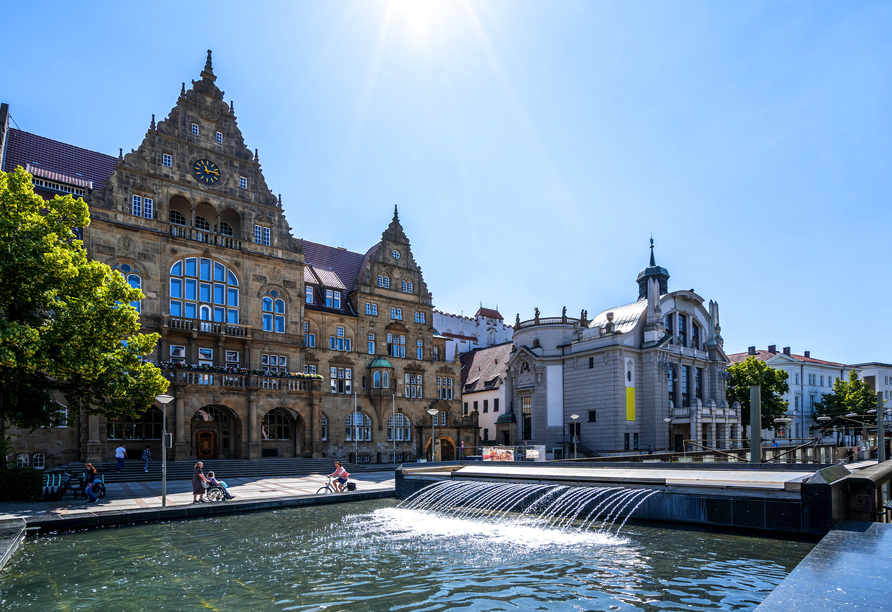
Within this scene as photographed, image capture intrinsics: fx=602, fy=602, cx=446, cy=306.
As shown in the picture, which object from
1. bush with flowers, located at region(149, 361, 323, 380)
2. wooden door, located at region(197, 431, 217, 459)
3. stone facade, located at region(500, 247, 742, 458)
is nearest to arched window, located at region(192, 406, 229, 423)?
wooden door, located at region(197, 431, 217, 459)

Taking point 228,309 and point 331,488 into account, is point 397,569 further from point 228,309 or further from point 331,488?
point 228,309

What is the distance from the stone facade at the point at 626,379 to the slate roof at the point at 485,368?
3841 mm

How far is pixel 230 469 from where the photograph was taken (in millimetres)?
38531

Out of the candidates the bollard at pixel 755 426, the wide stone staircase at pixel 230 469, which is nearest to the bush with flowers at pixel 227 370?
the wide stone staircase at pixel 230 469

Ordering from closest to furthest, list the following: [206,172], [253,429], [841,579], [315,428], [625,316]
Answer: [841,579], [253,429], [206,172], [315,428], [625,316]

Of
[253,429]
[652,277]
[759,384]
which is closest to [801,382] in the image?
[759,384]

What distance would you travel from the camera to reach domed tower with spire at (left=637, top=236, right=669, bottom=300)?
7319 cm

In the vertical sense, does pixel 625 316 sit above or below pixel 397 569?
above

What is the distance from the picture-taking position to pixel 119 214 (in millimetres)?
40562

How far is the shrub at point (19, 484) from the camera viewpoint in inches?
938

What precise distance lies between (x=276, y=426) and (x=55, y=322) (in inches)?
1025

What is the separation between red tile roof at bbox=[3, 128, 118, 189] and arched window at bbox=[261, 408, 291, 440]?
68.5 ft

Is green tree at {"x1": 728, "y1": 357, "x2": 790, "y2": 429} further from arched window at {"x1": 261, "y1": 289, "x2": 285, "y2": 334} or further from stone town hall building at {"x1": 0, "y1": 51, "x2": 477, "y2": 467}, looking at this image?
arched window at {"x1": 261, "y1": 289, "x2": 285, "y2": 334}

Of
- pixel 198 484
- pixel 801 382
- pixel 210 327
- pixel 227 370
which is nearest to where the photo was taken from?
pixel 198 484
